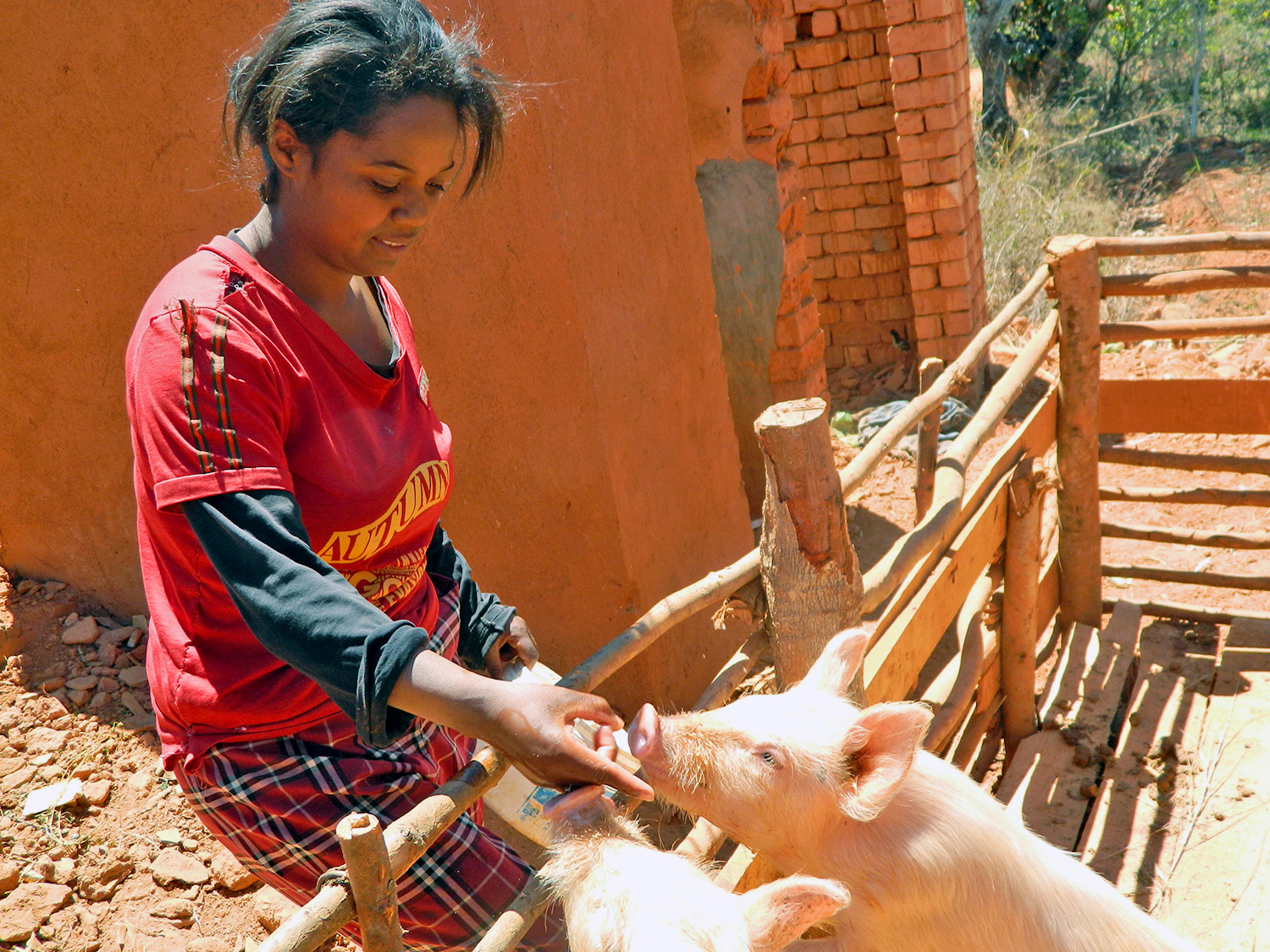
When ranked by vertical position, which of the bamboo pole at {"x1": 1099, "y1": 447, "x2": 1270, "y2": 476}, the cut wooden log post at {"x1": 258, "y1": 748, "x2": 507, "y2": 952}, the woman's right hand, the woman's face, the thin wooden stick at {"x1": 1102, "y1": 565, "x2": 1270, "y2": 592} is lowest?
the thin wooden stick at {"x1": 1102, "y1": 565, "x2": 1270, "y2": 592}

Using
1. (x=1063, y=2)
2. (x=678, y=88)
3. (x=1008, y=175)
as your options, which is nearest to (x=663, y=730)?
(x=678, y=88)

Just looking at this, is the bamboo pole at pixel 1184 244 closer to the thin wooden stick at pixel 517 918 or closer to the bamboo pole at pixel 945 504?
the bamboo pole at pixel 945 504

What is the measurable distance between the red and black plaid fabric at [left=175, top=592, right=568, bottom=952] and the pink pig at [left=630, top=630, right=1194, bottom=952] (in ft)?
1.16

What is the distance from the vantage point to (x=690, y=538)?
4438 mm

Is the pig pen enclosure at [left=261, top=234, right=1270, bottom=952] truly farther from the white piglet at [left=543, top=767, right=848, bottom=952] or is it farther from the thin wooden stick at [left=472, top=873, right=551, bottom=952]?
the white piglet at [left=543, top=767, right=848, bottom=952]

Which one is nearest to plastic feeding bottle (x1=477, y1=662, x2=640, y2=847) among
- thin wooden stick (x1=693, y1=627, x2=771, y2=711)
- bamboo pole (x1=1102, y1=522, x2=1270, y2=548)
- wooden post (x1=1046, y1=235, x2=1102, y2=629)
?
thin wooden stick (x1=693, y1=627, x2=771, y2=711)

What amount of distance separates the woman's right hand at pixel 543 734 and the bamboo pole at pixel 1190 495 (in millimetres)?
4459

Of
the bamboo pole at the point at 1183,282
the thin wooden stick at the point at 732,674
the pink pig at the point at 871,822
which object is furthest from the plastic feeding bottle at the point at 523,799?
the bamboo pole at the point at 1183,282

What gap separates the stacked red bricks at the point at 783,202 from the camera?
5.98 meters

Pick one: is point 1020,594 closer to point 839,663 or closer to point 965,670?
point 965,670

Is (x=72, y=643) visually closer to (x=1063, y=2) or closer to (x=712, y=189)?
(x=712, y=189)

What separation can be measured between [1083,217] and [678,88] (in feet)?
24.1

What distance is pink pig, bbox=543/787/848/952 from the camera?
62.6 inches

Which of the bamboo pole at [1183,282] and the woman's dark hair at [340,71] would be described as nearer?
the woman's dark hair at [340,71]
